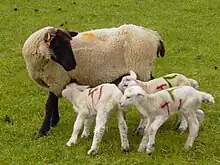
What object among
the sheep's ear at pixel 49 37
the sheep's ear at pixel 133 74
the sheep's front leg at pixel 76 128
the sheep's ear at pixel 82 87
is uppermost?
the sheep's ear at pixel 49 37

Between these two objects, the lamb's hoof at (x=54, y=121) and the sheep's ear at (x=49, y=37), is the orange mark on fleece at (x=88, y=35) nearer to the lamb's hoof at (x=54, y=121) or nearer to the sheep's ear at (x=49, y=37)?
the sheep's ear at (x=49, y=37)

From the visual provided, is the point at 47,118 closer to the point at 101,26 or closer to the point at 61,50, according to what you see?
the point at 61,50

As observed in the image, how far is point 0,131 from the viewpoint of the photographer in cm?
835

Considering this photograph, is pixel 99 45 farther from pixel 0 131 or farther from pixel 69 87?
pixel 0 131

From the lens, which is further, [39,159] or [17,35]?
[17,35]

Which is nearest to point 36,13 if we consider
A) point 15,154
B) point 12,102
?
point 12,102

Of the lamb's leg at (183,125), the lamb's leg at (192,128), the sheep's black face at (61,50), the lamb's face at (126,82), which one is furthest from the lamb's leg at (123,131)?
the lamb's leg at (183,125)

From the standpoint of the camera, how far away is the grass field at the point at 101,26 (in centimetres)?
745

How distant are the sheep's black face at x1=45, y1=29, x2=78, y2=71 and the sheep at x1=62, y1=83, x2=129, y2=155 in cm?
34

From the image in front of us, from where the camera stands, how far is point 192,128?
7.55m

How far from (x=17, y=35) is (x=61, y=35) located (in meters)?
6.96

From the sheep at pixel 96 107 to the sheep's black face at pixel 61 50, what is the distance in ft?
1.11

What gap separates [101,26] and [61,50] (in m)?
7.92

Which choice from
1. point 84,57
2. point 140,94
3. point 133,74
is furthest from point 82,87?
point 140,94
